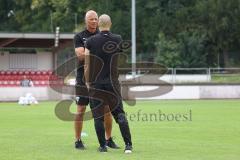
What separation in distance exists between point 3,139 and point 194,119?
8060 mm

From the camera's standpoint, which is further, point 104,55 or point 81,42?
point 81,42

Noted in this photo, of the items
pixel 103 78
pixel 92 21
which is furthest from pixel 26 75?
pixel 103 78

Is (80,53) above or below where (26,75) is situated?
above

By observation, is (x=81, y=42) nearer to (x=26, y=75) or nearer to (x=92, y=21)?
(x=92, y=21)

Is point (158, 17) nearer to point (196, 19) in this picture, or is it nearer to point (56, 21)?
point (196, 19)

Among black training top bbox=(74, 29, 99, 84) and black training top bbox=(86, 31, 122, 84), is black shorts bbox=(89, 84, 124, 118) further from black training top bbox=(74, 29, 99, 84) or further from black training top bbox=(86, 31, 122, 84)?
black training top bbox=(74, 29, 99, 84)

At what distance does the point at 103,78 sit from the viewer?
439 inches

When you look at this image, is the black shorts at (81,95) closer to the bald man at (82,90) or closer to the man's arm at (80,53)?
the bald man at (82,90)

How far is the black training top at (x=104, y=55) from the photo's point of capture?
1105 centimetres

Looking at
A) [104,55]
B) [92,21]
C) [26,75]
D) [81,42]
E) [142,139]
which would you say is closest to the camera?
[104,55]

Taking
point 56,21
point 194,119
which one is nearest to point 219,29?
point 56,21

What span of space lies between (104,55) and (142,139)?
3.04 m

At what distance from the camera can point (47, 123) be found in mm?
18594

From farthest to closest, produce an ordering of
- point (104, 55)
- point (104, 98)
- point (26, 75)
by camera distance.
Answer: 1. point (26, 75)
2. point (104, 98)
3. point (104, 55)
